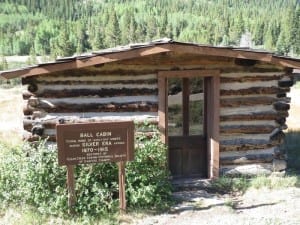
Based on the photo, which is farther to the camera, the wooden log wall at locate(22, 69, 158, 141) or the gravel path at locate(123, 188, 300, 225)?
the wooden log wall at locate(22, 69, 158, 141)

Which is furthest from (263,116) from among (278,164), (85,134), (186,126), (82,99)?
(85,134)

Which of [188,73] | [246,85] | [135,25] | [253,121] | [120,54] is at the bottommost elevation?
[135,25]

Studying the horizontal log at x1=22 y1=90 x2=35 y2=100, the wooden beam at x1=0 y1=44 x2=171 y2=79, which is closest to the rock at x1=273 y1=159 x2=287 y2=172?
the wooden beam at x1=0 y1=44 x2=171 y2=79

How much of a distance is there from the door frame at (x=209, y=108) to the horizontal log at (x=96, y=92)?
0.87ft

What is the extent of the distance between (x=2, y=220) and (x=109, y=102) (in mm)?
3028

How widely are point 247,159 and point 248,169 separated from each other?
0.77 ft

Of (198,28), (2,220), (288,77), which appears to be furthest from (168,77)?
(198,28)

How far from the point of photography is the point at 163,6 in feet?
618

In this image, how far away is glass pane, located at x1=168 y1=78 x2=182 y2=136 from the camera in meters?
9.62

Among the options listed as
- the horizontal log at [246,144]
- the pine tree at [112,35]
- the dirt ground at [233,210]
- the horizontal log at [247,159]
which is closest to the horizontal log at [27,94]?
the dirt ground at [233,210]

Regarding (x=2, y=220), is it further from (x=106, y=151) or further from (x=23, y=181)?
(x=106, y=151)

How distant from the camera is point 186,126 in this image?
32.0 ft

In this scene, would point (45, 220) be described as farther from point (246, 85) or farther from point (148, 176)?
point (246, 85)

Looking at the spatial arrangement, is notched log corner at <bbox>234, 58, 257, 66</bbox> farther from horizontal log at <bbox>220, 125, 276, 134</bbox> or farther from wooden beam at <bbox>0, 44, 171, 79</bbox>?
wooden beam at <bbox>0, 44, 171, 79</bbox>
